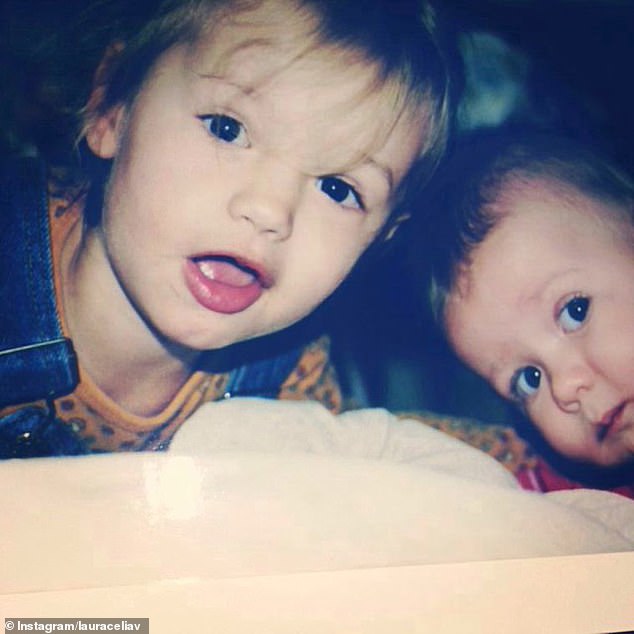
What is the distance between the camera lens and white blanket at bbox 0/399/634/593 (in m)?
1.20

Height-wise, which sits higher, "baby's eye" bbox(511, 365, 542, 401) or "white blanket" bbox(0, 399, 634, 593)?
"baby's eye" bbox(511, 365, 542, 401)

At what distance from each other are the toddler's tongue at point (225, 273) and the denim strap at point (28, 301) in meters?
0.25

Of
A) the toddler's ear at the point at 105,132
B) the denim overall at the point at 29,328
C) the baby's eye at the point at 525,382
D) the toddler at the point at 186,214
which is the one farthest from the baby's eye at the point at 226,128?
the baby's eye at the point at 525,382

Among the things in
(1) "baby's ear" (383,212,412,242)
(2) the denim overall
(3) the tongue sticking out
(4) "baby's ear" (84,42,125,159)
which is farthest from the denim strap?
(1) "baby's ear" (383,212,412,242)

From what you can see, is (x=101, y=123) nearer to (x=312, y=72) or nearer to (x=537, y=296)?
(x=312, y=72)

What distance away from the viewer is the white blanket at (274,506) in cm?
120

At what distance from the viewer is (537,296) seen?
142 cm

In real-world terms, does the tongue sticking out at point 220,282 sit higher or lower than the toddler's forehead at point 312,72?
lower

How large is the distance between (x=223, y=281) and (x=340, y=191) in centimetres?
26

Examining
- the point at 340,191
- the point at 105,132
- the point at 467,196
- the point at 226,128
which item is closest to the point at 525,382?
the point at 467,196

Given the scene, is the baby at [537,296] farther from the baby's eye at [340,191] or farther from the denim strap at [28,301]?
the denim strap at [28,301]

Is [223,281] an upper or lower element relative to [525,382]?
upper

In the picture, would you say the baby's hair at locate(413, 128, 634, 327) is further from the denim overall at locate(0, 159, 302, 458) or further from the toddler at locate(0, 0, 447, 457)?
the denim overall at locate(0, 159, 302, 458)

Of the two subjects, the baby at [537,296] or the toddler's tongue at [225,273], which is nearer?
the toddler's tongue at [225,273]
